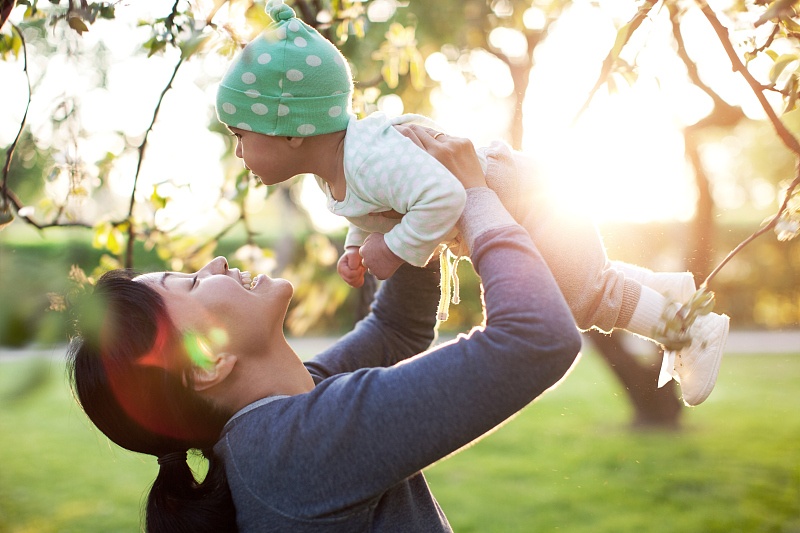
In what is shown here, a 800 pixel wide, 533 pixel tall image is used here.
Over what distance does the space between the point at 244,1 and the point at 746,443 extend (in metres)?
5.53

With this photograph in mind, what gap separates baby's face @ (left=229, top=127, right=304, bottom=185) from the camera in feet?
5.25

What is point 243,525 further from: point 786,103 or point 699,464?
point 699,464

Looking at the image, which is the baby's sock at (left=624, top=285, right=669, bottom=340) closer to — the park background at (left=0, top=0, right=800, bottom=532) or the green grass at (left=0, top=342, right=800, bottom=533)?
the park background at (left=0, top=0, right=800, bottom=532)

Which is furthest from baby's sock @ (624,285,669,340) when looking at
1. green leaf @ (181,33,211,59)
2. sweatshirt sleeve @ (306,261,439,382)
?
green leaf @ (181,33,211,59)

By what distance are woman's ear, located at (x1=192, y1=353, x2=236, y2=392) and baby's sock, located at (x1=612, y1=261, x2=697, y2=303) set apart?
84cm

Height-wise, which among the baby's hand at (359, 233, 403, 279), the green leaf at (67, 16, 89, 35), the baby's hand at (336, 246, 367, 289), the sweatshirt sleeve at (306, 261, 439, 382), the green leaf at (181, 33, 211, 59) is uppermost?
the green leaf at (67, 16, 89, 35)

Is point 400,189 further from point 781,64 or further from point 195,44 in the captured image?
point 781,64

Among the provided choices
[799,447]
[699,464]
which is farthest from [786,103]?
[799,447]

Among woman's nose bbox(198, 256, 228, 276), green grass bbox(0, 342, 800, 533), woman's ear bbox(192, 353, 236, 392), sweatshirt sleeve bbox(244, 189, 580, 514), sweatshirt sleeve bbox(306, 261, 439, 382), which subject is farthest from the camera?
green grass bbox(0, 342, 800, 533)

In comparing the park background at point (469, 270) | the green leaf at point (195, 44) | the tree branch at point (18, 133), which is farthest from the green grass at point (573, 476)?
the green leaf at point (195, 44)

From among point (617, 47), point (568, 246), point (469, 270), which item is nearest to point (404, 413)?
point (568, 246)

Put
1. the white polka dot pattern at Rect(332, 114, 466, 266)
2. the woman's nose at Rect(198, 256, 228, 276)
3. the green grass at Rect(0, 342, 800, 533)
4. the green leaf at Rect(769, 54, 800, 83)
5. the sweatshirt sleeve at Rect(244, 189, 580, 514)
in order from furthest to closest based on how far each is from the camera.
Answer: the green grass at Rect(0, 342, 800, 533), the woman's nose at Rect(198, 256, 228, 276), the white polka dot pattern at Rect(332, 114, 466, 266), the green leaf at Rect(769, 54, 800, 83), the sweatshirt sleeve at Rect(244, 189, 580, 514)

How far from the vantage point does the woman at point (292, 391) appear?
3.64 ft

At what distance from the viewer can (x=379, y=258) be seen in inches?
58.1
